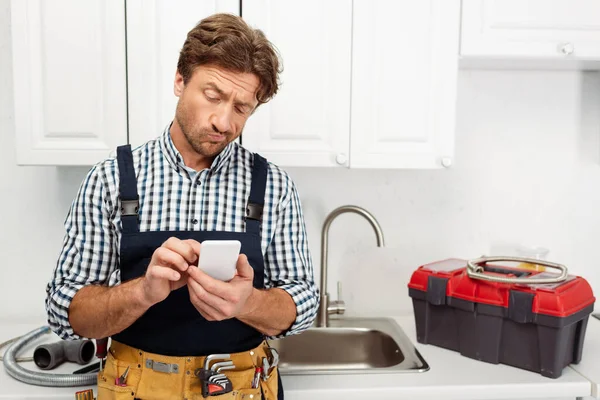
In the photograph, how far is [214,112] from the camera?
1.15 meters

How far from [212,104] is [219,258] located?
378 mm

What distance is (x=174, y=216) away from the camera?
46.6 inches

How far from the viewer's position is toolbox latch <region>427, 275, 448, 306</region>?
163 centimetres

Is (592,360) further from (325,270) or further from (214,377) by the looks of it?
(214,377)

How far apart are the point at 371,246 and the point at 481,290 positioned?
53 cm

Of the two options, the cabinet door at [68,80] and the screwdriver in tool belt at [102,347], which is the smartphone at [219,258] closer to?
the screwdriver in tool belt at [102,347]

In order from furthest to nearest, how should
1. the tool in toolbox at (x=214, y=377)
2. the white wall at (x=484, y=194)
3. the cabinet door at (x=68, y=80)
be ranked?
1. the white wall at (x=484, y=194)
2. the cabinet door at (x=68, y=80)
3. the tool in toolbox at (x=214, y=377)

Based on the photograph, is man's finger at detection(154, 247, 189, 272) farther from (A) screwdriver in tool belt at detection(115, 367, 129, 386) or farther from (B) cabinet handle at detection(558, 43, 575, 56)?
(B) cabinet handle at detection(558, 43, 575, 56)

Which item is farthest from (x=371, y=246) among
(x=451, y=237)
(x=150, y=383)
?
(x=150, y=383)

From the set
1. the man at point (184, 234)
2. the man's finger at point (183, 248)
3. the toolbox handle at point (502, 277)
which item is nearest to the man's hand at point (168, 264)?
the man's finger at point (183, 248)

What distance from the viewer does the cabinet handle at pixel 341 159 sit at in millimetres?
1607

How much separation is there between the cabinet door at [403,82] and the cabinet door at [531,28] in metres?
0.06

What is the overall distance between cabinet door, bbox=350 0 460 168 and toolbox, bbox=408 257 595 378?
335 mm

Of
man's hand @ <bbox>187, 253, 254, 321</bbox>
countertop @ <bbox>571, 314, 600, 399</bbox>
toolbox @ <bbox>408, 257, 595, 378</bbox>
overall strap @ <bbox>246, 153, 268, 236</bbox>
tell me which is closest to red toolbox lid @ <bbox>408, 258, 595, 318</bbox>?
toolbox @ <bbox>408, 257, 595, 378</bbox>
